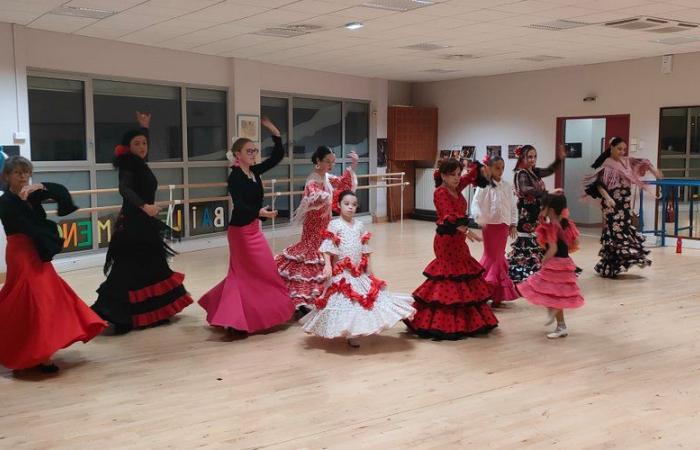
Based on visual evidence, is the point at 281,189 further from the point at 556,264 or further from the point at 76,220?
the point at 556,264

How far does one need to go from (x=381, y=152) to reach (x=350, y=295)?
9.08 m

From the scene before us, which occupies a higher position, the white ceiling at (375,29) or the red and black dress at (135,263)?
the white ceiling at (375,29)

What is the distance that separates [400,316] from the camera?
4.95 m

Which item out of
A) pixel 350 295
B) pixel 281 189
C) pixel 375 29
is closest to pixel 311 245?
pixel 350 295

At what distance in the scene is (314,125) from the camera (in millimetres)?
12961

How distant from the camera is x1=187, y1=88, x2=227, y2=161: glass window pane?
10719 mm

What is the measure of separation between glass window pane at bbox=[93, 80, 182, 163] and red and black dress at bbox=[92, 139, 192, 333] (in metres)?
4.34

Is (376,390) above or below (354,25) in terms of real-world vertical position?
below

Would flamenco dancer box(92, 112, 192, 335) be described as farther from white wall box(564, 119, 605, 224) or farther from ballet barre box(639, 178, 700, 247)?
white wall box(564, 119, 605, 224)

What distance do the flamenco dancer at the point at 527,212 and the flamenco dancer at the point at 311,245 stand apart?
5.54ft

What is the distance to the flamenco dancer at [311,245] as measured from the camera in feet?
19.1

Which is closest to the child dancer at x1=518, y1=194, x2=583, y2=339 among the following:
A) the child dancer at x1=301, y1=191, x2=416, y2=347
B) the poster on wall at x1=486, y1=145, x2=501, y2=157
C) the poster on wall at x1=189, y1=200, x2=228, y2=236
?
the child dancer at x1=301, y1=191, x2=416, y2=347

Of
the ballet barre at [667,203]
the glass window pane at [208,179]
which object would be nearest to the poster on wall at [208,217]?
the glass window pane at [208,179]

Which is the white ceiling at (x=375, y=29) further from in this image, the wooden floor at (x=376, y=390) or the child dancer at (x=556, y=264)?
the wooden floor at (x=376, y=390)
